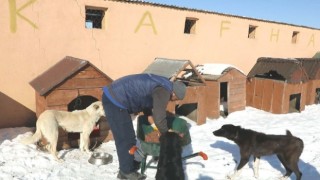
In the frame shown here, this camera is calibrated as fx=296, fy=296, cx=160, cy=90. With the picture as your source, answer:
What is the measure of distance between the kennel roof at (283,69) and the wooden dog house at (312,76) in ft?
3.93

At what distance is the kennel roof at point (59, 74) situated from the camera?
18.9 ft

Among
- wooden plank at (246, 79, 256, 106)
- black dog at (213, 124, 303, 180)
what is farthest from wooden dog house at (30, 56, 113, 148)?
wooden plank at (246, 79, 256, 106)

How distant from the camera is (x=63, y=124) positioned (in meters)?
5.59

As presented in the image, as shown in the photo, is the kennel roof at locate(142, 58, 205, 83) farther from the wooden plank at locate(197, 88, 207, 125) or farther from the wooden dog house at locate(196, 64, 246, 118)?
the wooden dog house at locate(196, 64, 246, 118)

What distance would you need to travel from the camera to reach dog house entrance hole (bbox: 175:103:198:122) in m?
8.53

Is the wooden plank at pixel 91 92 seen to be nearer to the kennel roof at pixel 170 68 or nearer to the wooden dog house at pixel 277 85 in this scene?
the kennel roof at pixel 170 68

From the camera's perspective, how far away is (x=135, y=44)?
361 inches

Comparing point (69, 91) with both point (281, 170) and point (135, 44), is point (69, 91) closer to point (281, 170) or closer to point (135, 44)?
point (135, 44)

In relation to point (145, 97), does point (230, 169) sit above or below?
below

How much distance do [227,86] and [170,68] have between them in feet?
7.13

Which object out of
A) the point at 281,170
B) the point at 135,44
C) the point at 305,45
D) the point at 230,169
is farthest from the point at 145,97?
the point at 305,45

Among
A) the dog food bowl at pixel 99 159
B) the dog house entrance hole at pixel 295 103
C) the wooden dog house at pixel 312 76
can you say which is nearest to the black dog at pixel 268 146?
the dog food bowl at pixel 99 159

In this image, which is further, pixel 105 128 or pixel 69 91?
pixel 105 128

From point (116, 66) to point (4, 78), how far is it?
304 cm
